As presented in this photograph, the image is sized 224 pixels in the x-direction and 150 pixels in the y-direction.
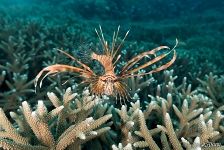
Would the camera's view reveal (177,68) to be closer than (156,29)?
Yes

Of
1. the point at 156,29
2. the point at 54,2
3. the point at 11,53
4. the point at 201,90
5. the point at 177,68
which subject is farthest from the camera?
the point at 54,2

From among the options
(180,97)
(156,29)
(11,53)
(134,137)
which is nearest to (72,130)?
(134,137)

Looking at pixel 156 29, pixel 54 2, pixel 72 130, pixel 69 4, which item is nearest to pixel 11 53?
pixel 72 130

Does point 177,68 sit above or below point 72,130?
below

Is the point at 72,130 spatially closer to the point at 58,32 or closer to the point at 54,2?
the point at 58,32

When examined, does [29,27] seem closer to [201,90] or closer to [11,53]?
[11,53]

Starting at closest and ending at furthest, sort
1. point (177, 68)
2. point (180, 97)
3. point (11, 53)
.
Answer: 1. point (180, 97)
2. point (11, 53)
3. point (177, 68)

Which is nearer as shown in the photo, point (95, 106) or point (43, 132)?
point (43, 132)

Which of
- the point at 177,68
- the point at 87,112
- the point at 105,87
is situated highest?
the point at 105,87

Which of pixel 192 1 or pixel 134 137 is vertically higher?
pixel 192 1
